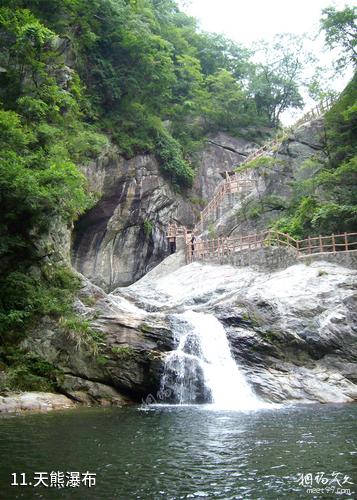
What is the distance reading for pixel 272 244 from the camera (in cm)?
2614

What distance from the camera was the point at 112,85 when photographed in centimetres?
3064

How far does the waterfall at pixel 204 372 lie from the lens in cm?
1680

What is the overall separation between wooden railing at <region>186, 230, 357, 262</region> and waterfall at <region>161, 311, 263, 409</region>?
24.3 feet

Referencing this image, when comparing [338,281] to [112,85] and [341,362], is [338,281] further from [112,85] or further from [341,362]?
[112,85]

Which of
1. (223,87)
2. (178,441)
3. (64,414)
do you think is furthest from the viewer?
(223,87)

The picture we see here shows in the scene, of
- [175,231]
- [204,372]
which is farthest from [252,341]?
[175,231]

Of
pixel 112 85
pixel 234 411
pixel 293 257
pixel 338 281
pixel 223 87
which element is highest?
pixel 223 87

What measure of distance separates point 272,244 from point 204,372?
10793mm

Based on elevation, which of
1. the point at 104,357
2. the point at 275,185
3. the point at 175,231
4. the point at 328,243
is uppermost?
the point at 275,185

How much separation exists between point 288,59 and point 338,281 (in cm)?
3011

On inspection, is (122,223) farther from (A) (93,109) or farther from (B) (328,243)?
(B) (328,243)

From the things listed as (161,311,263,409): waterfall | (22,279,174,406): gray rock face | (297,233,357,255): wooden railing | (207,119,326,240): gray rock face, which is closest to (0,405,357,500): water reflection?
(22,279,174,406): gray rock face

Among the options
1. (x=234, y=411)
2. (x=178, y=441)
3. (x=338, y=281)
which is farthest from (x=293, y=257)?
(x=178, y=441)

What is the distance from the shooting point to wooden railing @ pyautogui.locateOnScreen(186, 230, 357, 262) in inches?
917
